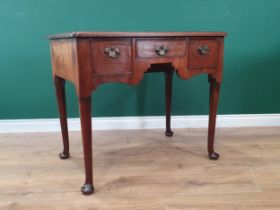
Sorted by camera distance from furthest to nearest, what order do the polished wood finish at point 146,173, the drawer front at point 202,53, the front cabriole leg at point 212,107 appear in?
1. the front cabriole leg at point 212,107
2. the drawer front at point 202,53
3. the polished wood finish at point 146,173

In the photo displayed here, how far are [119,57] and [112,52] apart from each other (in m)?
0.04

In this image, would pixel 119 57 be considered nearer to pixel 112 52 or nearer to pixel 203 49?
pixel 112 52

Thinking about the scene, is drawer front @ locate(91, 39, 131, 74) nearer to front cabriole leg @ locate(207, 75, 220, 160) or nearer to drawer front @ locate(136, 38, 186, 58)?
drawer front @ locate(136, 38, 186, 58)

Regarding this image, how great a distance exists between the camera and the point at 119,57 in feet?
3.39

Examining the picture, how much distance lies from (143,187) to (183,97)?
34.5 inches

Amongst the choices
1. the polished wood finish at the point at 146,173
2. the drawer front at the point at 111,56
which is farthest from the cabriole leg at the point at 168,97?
the drawer front at the point at 111,56

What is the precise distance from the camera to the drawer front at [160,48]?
3.50 feet

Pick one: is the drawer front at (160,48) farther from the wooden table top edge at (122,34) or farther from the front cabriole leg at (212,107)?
the front cabriole leg at (212,107)

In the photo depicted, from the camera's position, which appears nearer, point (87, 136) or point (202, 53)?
point (87, 136)

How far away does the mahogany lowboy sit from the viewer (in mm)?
982

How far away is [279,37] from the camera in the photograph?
70.7 inches

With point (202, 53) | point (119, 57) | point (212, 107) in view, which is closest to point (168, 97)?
point (212, 107)

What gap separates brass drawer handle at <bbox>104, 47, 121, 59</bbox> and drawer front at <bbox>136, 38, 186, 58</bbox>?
0.09 m

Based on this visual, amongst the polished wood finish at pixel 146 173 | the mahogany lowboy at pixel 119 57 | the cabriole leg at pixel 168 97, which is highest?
the mahogany lowboy at pixel 119 57
